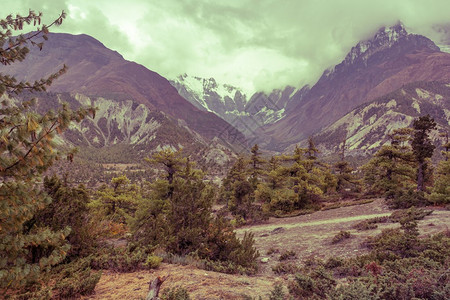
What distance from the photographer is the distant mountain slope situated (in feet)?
522

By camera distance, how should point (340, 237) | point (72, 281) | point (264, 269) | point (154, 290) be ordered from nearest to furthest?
point (154, 290)
point (72, 281)
point (264, 269)
point (340, 237)

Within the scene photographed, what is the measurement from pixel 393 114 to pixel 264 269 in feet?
643

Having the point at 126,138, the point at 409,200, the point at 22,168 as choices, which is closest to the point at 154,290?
the point at 22,168

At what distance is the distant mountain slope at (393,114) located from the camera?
522 feet

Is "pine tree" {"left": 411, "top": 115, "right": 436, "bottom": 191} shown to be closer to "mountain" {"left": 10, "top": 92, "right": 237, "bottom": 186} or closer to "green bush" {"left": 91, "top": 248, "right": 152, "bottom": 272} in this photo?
"green bush" {"left": 91, "top": 248, "right": 152, "bottom": 272}

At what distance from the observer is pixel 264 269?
923cm

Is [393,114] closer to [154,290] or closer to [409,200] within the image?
[409,200]

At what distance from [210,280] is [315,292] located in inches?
99.9

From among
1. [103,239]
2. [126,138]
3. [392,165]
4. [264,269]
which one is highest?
[126,138]

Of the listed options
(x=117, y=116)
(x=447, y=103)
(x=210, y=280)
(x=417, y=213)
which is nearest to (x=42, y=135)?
(x=210, y=280)

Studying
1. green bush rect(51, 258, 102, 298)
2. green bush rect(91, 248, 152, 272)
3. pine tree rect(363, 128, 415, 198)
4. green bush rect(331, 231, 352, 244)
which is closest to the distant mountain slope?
pine tree rect(363, 128, 415, 198)

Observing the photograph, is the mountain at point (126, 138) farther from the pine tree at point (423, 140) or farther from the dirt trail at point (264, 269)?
the dirt trail at point (264, 269)

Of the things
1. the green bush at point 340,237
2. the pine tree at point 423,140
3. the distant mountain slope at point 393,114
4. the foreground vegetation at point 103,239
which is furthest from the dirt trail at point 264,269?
the distant mountain slope at point 393,114

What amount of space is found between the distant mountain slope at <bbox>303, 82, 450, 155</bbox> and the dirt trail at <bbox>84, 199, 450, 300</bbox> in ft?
522
